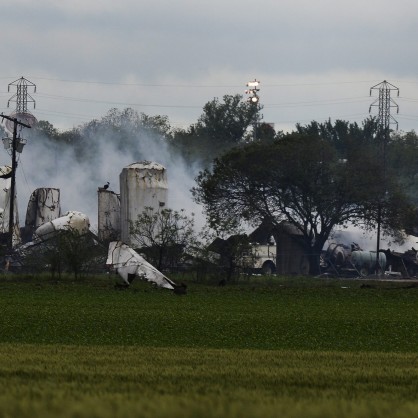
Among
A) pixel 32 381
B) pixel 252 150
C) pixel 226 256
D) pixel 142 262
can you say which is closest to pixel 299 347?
pixel 32 381

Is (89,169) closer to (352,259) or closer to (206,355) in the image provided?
(352,259)

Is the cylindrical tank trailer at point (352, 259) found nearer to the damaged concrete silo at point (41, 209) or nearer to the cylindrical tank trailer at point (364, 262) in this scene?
the cylindrical tank trailer at point (364, 262)

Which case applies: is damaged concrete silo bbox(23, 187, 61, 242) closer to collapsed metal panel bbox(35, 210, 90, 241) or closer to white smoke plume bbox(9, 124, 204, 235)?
white smoke plume bbox(9, 124, 204, 235)

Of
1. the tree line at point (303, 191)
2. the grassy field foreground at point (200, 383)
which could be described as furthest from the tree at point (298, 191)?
the grassy field foreground at point (200, 383)

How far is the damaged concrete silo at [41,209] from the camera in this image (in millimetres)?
117688

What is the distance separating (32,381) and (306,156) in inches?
3901

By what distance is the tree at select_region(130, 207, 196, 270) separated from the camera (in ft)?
297

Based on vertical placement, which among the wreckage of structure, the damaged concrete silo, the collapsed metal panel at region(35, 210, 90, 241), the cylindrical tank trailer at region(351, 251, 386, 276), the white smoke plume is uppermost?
the white smoke plume

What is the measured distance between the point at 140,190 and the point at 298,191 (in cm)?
1551

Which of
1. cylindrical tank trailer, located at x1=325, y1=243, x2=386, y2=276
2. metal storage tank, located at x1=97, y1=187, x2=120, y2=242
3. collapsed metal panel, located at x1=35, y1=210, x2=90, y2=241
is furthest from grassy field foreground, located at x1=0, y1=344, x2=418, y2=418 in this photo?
cylindrical tank trailer, located at x1=325, y1=243, x2=386, y2=276

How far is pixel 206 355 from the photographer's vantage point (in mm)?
27516

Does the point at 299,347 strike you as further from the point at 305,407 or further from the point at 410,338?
the point at 305,407

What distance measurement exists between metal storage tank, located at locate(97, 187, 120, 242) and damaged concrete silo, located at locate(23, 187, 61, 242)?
6.03m

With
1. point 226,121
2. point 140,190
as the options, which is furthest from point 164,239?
point 226,121
